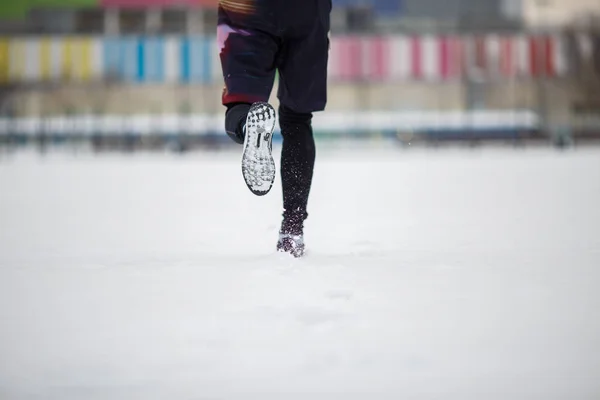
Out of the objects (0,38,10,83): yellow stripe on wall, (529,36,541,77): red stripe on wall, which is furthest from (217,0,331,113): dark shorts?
(0,38,10,83): yellow stripe on wall

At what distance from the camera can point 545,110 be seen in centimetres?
2931

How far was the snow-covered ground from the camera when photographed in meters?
1.00

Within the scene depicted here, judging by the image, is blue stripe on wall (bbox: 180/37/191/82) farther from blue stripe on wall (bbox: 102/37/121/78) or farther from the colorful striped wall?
blue stripe on wall (bbox: 102/37/121/78)

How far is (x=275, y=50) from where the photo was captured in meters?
2.13

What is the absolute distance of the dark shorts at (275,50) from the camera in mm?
2070

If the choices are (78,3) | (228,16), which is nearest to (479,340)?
(228,16)

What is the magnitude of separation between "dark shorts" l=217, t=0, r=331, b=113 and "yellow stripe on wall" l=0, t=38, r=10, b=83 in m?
29.5

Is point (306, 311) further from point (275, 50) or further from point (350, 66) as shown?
point (350, 66)

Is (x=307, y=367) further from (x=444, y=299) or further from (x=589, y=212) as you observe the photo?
(x=589, y=212)

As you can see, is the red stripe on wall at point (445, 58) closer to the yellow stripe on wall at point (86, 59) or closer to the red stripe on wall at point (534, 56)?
the red stripe on wall at point (534, 56)

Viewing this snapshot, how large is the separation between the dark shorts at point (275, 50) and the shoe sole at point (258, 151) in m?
0.21

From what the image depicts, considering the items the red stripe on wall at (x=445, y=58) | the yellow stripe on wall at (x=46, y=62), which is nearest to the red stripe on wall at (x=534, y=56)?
the red stripe on wall at (x=445, y=58)

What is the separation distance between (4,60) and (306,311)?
3042 cm

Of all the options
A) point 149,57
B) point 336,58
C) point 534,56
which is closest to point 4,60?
point 149,57
